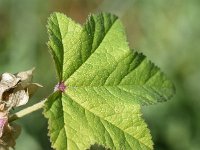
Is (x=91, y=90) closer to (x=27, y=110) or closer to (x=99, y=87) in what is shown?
(x=99, y=87)

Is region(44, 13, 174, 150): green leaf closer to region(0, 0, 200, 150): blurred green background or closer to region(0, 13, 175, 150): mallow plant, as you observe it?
region(0, 13, 175, 150): mallow plant

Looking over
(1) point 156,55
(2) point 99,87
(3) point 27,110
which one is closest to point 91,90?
→ (2) point 99,87

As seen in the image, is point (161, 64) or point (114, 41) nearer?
point (114, 41)

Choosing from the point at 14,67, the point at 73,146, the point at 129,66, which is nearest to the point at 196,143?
the point at 14,67

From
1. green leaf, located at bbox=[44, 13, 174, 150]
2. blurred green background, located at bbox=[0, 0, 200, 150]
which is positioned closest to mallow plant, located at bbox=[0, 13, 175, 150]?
green leaf, located at bbox=[44, 13, 174, 150]

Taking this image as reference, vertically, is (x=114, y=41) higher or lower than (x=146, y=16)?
lower

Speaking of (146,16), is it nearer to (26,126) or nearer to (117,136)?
(26,126)

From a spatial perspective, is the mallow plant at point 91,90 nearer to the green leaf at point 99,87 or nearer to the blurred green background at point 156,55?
the green leaf at point 99,87

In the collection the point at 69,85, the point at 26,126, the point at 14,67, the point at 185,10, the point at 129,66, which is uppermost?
the point at 185,10
